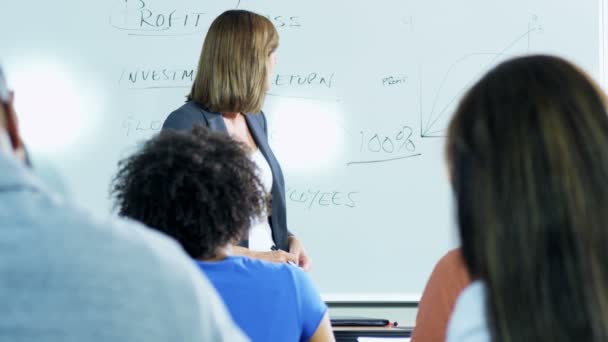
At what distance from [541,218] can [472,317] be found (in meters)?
0.14

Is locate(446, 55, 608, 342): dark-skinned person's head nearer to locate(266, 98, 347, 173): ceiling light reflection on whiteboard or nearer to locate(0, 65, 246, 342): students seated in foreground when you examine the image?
locate(0, 65, 246, 342): students seated in foreground

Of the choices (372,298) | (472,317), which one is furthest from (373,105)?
(472,317)

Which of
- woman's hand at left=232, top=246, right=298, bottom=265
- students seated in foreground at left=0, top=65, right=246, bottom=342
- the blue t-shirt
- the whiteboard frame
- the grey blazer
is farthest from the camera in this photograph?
the whiteboard frame

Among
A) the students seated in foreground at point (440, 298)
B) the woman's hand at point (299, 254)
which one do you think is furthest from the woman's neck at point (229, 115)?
the students seated in foreground at point (440, 298)

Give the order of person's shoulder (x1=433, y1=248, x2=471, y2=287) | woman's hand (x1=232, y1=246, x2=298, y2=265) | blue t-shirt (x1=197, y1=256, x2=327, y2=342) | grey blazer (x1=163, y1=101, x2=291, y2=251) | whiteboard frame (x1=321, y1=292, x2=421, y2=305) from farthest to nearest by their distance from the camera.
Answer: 1. whiteboard frame (x1=321, y1=292, x2=421, y2=305)
2. grey blazer (x1=163, y1=101, x2=291, y2=251)
3. woman's hand (x1=232, y1=246, x2=298, y2=265)
4. blue t-shirt (x1=197, y1=256, x2=327, y2=342)
5. person's shoulder (x1=433, y1=248, x2=471, y2=287)

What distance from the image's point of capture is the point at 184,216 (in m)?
1.66

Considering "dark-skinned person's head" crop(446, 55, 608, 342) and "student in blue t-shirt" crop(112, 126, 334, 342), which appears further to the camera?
"student in blue t-shirt" crop(112, 126, 334, 342)

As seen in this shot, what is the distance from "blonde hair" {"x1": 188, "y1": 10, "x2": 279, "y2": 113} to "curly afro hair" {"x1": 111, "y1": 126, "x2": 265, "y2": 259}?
961mm

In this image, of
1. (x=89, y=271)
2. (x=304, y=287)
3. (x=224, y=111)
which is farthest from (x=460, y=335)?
(x=224, y=111)

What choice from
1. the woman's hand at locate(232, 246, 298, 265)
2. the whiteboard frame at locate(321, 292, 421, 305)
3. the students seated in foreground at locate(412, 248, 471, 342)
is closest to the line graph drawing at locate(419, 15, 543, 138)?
A: the whiteboard frame at locate(321, 292, 421, 305)

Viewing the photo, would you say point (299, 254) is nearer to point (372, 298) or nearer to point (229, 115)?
point (229, 115)

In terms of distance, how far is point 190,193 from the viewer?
167 cm

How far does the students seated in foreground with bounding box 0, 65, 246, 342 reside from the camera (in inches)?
25.8

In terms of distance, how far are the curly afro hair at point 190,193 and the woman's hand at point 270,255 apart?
71 centimetres
